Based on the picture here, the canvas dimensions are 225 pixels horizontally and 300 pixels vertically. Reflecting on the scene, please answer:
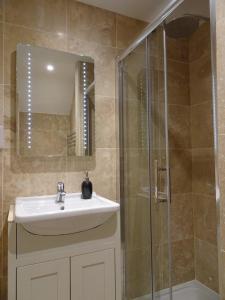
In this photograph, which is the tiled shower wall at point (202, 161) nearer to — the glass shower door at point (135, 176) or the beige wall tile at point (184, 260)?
the beige wall tile at point (184, 260)

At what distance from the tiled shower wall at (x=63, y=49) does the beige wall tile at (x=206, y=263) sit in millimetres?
878

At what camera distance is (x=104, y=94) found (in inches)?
74.3

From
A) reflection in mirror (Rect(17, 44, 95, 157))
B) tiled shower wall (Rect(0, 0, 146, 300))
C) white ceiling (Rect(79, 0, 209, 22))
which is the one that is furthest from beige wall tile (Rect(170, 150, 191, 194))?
Answer: white ceiling (Rect(79, 0, 209, 22))

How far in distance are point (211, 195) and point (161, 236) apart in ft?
1.88

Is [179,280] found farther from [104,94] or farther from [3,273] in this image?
[104,94]

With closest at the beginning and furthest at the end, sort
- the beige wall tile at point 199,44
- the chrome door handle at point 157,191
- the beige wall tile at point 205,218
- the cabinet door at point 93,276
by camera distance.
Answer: the cabinet door at point 93,276
the chrome door handle at point 157,191
the beige wall tile at point 199,44
the beige wall tile at point 205,218

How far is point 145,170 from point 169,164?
239 mm

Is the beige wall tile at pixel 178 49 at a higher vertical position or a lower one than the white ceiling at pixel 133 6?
lower

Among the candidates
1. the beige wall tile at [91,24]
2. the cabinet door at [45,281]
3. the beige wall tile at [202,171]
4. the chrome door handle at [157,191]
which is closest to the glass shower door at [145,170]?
the chrome door handle at [157,191]

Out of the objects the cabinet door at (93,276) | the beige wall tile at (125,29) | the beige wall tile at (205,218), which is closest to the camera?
the cabinet door at (93,276)

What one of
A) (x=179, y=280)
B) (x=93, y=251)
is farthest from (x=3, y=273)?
(x=179, y=280)

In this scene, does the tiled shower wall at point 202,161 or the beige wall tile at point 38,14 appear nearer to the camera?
the beige wall tile at point 38,14

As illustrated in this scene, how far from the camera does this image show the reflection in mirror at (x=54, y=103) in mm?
1574

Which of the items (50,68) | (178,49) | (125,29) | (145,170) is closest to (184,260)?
(145,170)
